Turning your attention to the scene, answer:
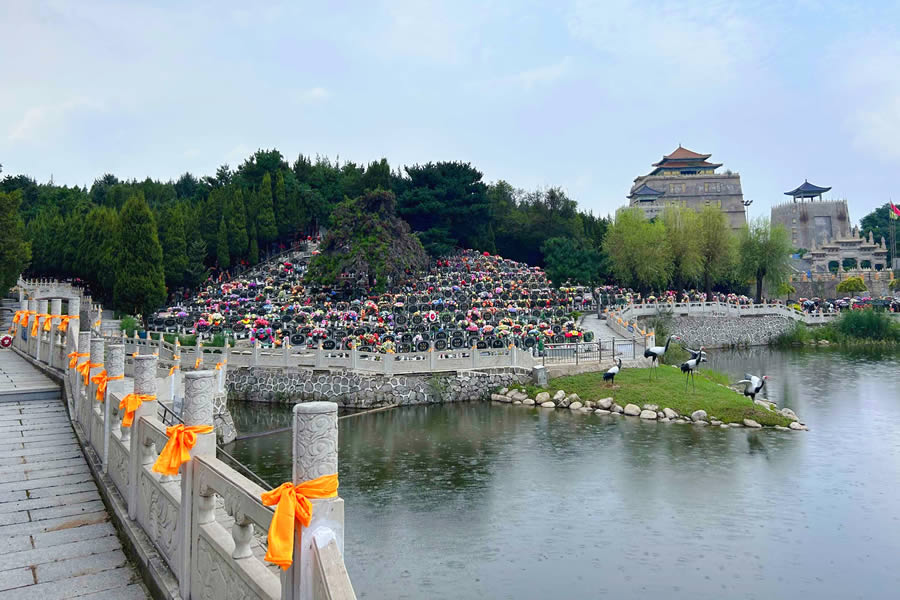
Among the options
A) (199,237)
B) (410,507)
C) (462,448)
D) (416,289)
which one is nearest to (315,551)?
(410,507)

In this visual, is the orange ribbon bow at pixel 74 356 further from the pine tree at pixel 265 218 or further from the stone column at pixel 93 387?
the pine tree at pixel 265 218

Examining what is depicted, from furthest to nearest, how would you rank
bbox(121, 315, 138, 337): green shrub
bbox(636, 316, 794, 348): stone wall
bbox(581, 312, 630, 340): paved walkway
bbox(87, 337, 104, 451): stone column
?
bbox(636, 316, 794, 348): stone wall → bbox(581, 312, 630, 340): paved walkway → bbox(121, 315, 138, 337): green shrub → bbox(87, 337, 104, 451): stone column

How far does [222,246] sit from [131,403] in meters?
37.7

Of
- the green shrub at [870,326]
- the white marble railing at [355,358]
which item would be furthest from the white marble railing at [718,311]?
the white marble railing at [355,358]

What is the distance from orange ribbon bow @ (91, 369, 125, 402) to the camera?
762cm

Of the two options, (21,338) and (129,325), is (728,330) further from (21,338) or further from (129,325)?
(21,338)

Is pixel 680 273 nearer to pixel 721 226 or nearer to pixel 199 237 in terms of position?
pixel 721 226

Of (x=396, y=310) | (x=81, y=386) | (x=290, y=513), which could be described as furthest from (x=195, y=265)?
(x=290, y=513)

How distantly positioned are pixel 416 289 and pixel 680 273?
1918 cm

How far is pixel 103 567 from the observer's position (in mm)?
5434

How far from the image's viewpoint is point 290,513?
11.8 ft

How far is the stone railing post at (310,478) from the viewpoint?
3.55m

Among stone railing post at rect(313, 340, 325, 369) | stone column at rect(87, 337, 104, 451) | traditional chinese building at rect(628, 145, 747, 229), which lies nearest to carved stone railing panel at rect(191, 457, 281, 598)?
stone column at rect(87, 337, 104, 451)

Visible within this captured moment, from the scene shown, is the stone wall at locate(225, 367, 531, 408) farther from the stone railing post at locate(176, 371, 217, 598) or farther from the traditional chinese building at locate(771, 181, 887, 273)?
the traditional chinese building at locate(771, 181, 887, 273)
